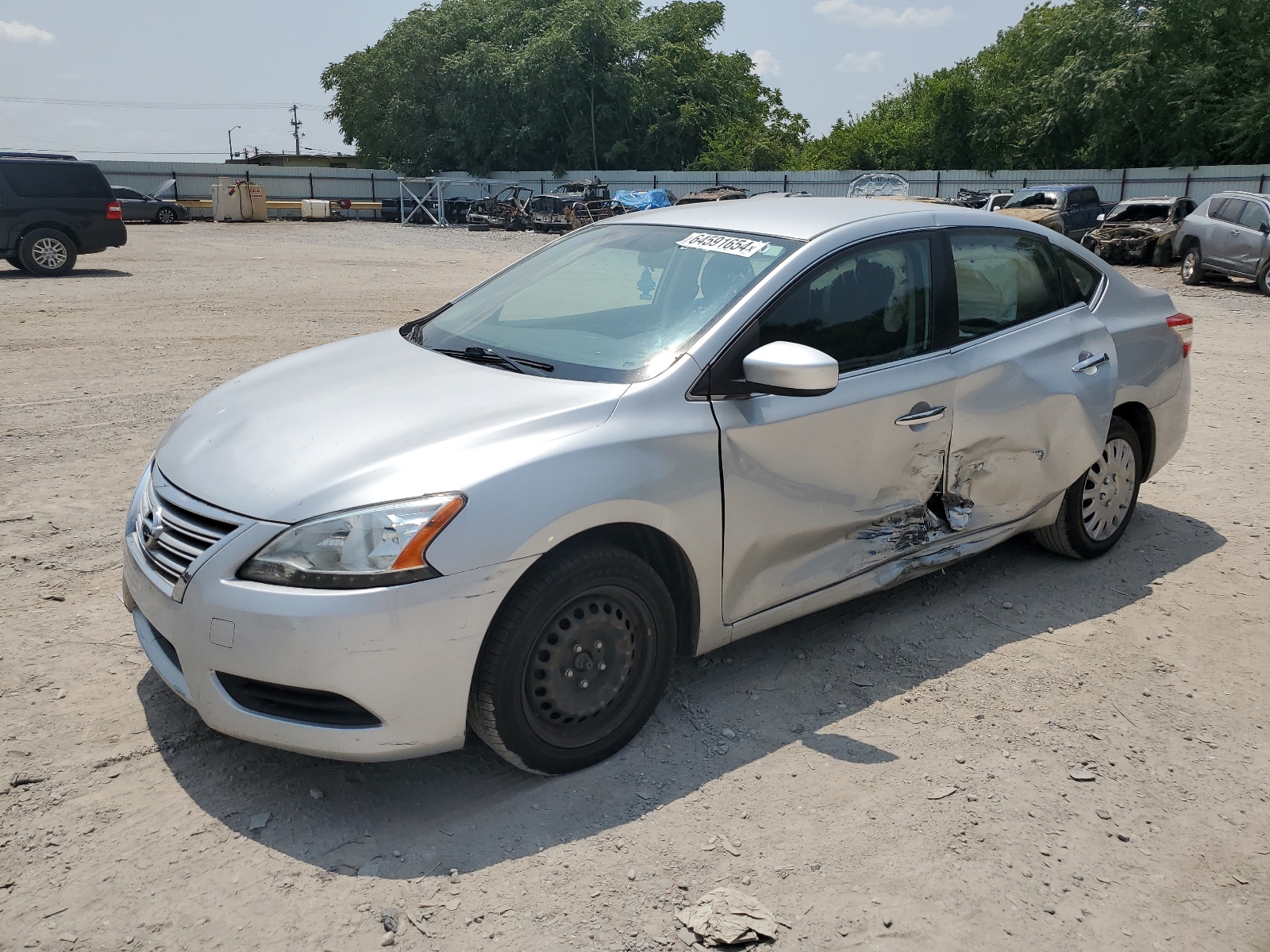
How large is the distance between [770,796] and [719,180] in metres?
48.3

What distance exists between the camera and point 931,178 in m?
42.8

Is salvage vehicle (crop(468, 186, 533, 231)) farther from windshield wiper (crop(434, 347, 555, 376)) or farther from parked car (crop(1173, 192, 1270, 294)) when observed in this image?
windshield wiper (crop(434, 347, 555, 376))

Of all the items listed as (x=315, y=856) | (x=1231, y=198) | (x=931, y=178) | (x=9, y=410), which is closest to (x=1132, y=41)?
(x=931, y=178)

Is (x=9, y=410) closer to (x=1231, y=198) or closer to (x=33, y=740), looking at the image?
(x=33, y=740)

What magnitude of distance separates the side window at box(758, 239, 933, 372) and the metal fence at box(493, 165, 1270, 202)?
31.6 metres

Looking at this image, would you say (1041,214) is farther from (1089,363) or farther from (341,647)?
(341,647)

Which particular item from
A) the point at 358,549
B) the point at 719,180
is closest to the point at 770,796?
the point at 358,549

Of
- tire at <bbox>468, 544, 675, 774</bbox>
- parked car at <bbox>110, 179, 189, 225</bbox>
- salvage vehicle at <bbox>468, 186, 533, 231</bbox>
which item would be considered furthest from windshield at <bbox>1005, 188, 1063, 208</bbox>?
parked car at <bbox>110, 179, 189, 225</bbox>

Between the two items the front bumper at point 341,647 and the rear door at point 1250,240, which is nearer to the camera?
the front bumper at point 341,647

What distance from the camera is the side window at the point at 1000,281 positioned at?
4.27 m

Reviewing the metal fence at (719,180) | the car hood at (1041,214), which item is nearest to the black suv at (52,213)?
the car hood at (1041,214)

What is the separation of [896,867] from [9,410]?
7.24m

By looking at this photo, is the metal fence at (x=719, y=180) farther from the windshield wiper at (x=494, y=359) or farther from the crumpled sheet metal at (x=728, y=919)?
the crumpled sheet metal at (x=728, y=919)

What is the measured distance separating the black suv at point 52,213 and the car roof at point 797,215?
15.5 meters
